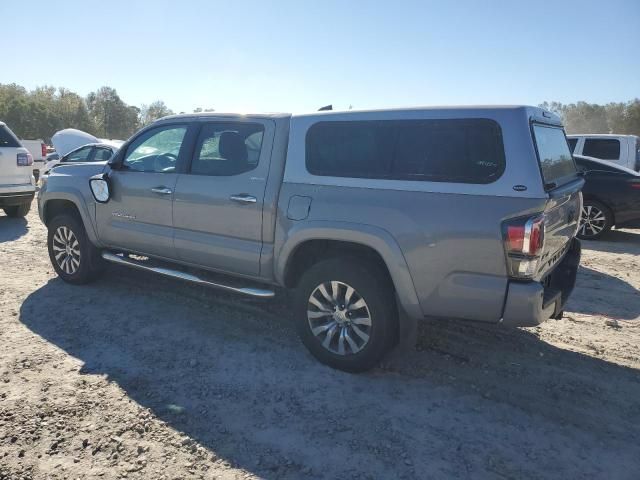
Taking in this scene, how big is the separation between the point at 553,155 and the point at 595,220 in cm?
600

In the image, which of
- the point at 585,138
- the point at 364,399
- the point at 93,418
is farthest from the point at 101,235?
the point at 585,138

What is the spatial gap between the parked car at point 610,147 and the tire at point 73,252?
10199 mm

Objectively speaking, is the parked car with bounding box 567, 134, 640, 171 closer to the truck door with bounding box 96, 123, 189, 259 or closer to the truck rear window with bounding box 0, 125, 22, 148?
the truck door with bounding box 96, 123, 189, 259

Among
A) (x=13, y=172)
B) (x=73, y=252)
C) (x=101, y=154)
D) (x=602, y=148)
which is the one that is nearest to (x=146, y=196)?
(x=73, y=252)

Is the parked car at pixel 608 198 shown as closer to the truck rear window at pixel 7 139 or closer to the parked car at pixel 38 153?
the truck rear window at pixel 7 139

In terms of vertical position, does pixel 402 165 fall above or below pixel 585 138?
below

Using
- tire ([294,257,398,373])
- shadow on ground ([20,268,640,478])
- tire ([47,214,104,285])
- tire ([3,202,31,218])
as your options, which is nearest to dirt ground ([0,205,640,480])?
shadow on ground ([20,268,640,478])

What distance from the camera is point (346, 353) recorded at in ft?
11.8

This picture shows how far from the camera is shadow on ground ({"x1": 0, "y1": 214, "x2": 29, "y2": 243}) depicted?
7991mm

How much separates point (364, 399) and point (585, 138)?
1018 centimetres

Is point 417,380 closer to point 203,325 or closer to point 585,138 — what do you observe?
point 203,325

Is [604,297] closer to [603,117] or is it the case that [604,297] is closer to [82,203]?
[82,203]

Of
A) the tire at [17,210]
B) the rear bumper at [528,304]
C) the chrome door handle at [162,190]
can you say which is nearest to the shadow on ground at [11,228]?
the tire at [17,210]

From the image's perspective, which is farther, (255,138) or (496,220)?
(255,138)
